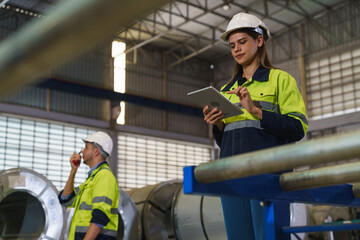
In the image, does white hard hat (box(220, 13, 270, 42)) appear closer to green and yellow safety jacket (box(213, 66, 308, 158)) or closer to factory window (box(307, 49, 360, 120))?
green and yellow safety jacket (box(213, 66, 308, 158))

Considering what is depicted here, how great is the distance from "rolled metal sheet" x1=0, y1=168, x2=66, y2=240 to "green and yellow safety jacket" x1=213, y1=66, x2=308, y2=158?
4399mm

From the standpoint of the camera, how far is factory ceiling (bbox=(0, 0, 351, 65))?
1789cm

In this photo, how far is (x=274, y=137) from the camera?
255 centimetres

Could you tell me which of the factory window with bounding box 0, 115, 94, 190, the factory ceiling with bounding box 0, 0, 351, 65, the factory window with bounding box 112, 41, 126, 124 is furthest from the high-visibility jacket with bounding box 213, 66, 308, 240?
the factory window with bounding box 112, 41, 126, 124

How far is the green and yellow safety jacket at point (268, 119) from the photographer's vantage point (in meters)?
2.44

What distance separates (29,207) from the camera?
675cm

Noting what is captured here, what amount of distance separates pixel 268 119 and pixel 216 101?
287 mm

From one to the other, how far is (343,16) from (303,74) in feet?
8.70

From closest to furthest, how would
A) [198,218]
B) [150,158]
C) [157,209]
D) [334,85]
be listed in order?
[198,218], [157,209], [334,85], [150,158]

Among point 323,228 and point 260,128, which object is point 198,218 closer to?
point 323,228

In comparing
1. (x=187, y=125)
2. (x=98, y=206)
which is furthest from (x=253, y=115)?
(x=187, y=125)

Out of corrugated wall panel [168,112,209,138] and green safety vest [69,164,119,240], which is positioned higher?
corrugated wall panel [168,112,209,138]

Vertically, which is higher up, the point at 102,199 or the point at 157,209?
the point at 102,199

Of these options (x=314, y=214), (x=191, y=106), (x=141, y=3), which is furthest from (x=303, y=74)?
(x=141, y=3)
